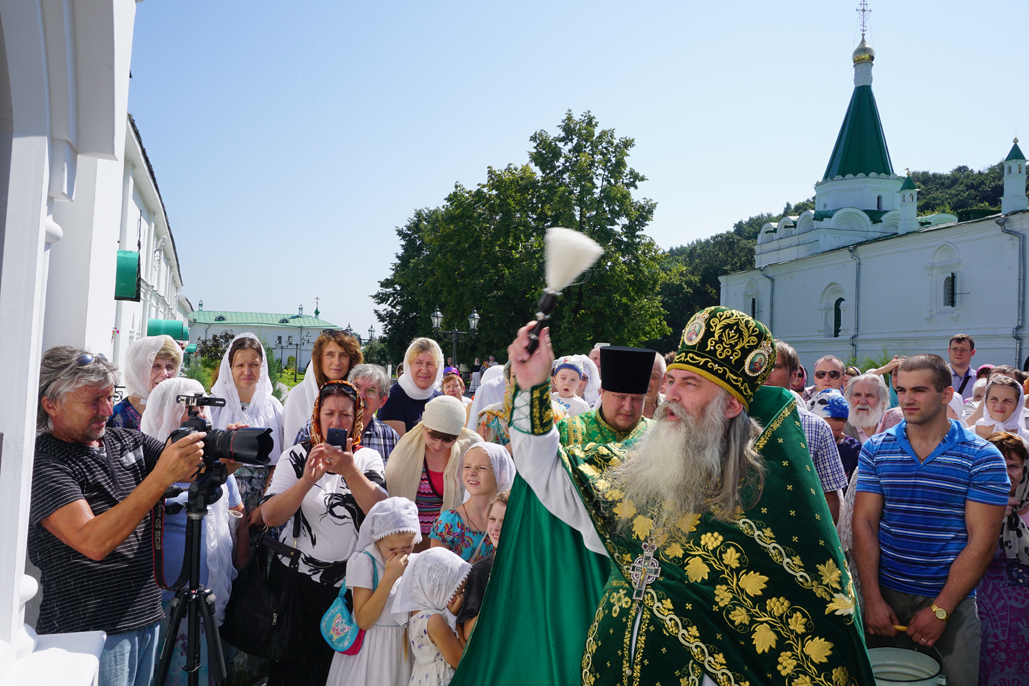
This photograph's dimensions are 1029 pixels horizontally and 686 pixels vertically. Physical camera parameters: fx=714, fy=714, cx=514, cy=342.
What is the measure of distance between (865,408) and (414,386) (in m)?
3.72

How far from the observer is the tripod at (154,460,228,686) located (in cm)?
264

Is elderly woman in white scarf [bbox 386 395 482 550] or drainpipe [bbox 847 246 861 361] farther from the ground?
drainpipe [bbox 847 246 861 361]

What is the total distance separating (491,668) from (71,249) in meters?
2.87

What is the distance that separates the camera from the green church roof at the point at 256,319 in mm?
95562

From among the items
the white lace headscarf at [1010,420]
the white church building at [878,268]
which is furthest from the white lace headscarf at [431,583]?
the white church building at [878,268]

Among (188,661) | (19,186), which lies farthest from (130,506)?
(19,186)

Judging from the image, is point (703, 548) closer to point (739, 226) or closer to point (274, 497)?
point (274, 497)

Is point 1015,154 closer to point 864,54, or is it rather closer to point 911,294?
point 911,294

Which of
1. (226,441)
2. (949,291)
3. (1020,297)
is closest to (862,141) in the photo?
(949,291)

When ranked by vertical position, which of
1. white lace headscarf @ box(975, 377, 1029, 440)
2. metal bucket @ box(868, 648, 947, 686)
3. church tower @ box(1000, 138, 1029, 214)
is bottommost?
metal bucket @ box(868, 648, 947, 686)

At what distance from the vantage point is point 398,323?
129 feet

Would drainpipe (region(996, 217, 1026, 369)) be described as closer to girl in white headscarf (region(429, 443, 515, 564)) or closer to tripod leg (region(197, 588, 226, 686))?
girl in white headscarf (region(429, 443, 515, 564))

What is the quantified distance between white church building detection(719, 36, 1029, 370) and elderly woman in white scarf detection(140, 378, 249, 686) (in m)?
32.1

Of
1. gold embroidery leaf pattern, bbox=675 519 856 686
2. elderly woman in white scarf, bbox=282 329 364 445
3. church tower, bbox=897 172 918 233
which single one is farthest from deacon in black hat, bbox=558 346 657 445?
church tower, bbox=897 172 918 233
